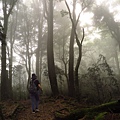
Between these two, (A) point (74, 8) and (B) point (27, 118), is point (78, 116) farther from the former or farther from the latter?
(A) point (74, 8)

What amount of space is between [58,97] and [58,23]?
41.5 ft

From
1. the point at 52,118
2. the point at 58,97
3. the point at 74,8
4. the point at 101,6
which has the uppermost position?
the point at 101,6

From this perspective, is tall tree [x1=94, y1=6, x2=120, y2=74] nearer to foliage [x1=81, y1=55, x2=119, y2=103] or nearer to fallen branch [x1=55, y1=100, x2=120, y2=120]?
foliage [x1=81, y1=55, x2=119, y2=103]

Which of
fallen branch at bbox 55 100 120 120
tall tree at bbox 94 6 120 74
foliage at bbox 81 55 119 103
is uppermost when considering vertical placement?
tall tree at bbox 94 6 120 74

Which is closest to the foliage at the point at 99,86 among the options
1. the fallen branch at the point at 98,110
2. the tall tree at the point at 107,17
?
the fallen branch at the point at 98,110

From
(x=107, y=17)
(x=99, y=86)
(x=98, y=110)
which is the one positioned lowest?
(x=98, y=110)

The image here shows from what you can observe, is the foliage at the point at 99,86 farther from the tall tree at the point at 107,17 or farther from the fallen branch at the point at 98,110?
the tall tree at the point at 107,17

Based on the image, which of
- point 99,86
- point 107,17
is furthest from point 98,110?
point 107,17

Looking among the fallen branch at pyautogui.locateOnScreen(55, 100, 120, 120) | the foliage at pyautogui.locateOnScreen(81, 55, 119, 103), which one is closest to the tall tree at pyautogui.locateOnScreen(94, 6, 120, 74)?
the foliage at pyautogui.locateOnScreen(81, 55, 119, 103)

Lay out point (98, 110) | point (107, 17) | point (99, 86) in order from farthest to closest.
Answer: point (107, 17) < point (99, 86) < point (98, 110)

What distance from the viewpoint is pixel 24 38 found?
21.7 metres

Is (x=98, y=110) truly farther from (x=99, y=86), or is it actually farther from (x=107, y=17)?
(x=107, y=17)

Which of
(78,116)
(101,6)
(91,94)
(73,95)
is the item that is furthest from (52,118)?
(101,6)

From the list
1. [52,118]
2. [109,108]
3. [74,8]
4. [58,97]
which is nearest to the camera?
[109,108]
